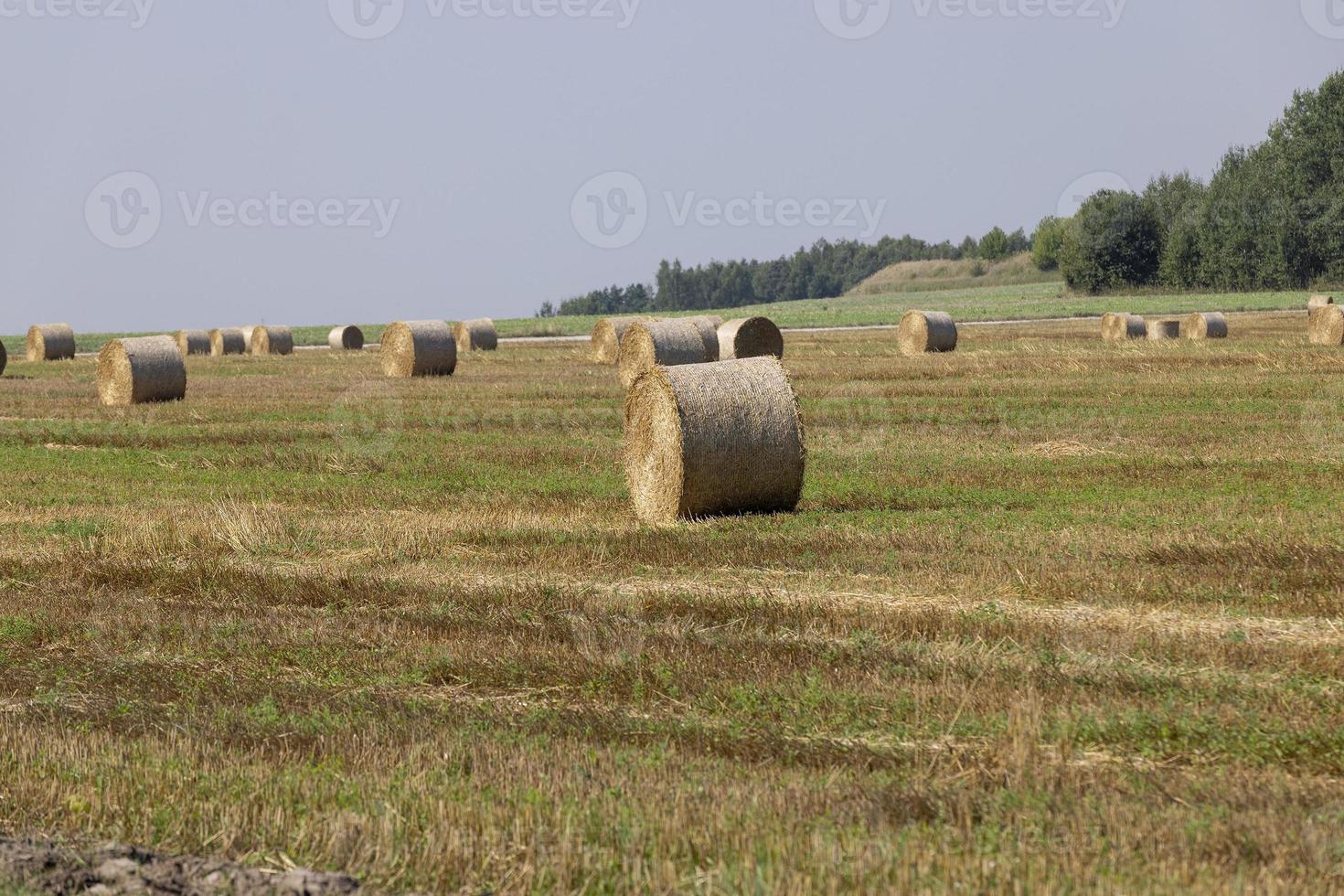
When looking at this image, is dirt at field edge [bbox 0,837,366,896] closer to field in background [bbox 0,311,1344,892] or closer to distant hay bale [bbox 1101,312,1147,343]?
field in background [bbox 0,311,1344,892]

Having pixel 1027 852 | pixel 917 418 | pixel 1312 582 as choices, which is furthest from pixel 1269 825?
pixel 917 418

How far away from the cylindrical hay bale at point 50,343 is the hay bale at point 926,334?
25.7m

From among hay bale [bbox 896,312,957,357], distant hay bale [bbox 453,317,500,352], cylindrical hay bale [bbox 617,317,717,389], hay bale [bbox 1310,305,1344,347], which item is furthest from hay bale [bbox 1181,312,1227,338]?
distant hay bale [bbox 453,317,500,352]

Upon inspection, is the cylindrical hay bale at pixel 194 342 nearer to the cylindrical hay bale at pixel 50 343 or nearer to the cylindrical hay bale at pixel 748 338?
the cylindrical hay bale at pixel 50 343

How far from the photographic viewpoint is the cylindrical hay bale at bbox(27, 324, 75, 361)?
4891cm

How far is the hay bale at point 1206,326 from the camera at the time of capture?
44938 mm

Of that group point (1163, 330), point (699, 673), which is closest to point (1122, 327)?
point (1163, 330)

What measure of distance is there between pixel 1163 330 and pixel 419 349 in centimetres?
2262

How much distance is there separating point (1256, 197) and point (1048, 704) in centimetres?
8750

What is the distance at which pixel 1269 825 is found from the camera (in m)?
5.81

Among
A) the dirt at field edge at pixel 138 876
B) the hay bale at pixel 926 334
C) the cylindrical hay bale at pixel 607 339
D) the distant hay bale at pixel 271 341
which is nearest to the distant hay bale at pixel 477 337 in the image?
the distant hay bale at pixel 271 341

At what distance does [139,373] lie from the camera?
2969 centimetres

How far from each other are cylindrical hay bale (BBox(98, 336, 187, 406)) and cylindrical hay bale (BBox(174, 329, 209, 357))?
24.4m

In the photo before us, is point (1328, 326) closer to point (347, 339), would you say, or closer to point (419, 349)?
point (419, 349)
